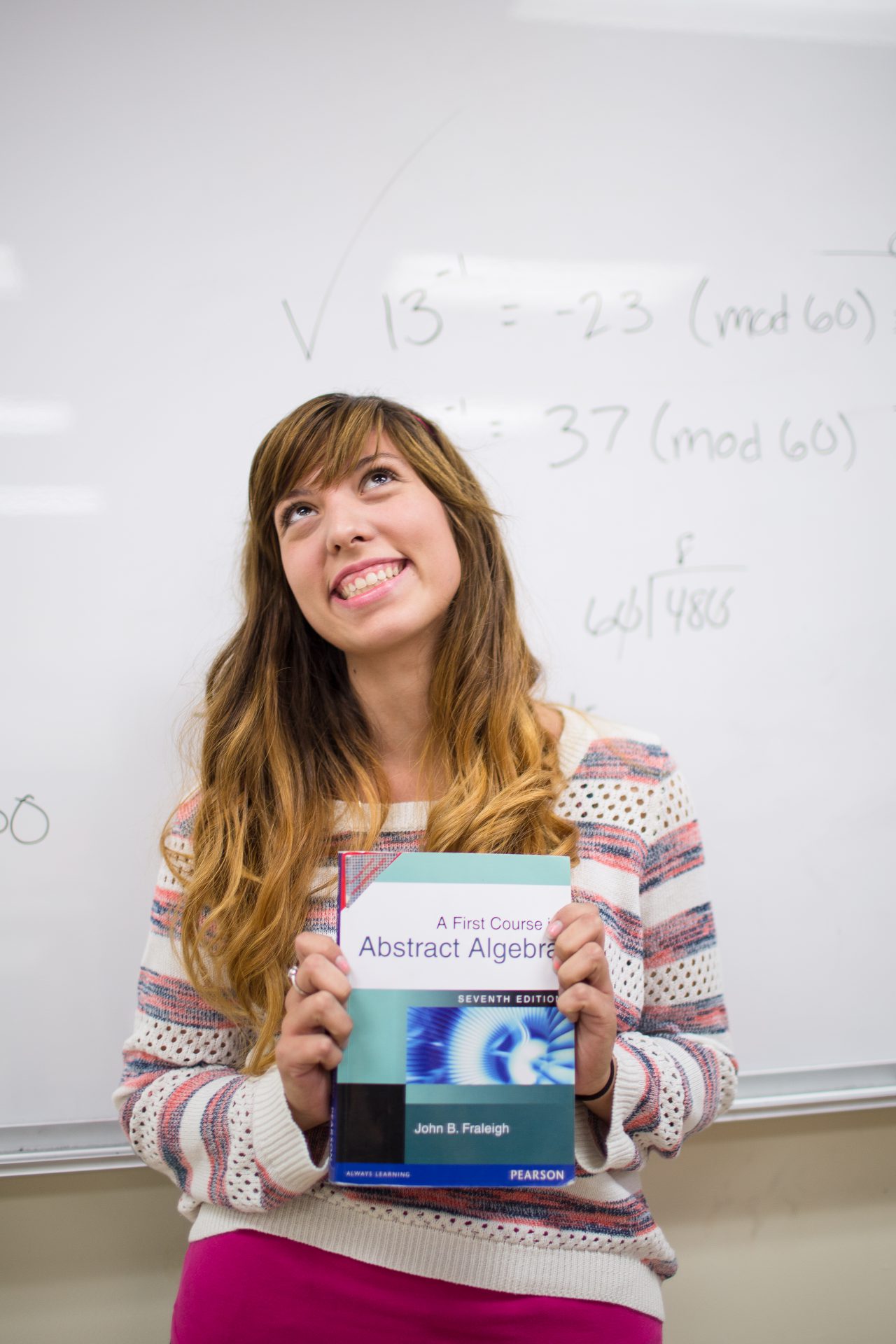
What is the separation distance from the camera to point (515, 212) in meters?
1.01

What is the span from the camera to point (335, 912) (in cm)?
83

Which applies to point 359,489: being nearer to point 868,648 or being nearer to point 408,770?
point 408,770

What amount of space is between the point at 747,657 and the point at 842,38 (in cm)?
76

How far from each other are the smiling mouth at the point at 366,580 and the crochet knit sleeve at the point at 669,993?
32 centimetres

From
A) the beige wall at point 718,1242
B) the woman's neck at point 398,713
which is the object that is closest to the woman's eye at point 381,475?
the woman's neck at point 398,713

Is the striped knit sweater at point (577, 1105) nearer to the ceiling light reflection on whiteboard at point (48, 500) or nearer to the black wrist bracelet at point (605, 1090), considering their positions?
the black wrist bracelet at point (605, 1090)

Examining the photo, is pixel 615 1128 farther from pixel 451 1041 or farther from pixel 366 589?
pixel 366 589

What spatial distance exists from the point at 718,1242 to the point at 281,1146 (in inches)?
27.3

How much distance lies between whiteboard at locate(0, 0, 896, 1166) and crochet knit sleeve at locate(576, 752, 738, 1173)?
0.63 ft

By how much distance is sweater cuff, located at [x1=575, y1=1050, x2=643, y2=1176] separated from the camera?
0.71 meters

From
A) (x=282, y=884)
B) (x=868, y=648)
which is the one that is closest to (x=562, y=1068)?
(x=282, y=884)

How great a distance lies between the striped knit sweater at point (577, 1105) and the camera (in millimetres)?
737

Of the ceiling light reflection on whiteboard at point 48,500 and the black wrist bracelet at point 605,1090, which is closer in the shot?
the black wrist bracelet at point 605,1090

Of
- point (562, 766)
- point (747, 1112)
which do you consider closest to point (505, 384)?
point (562, 766)
